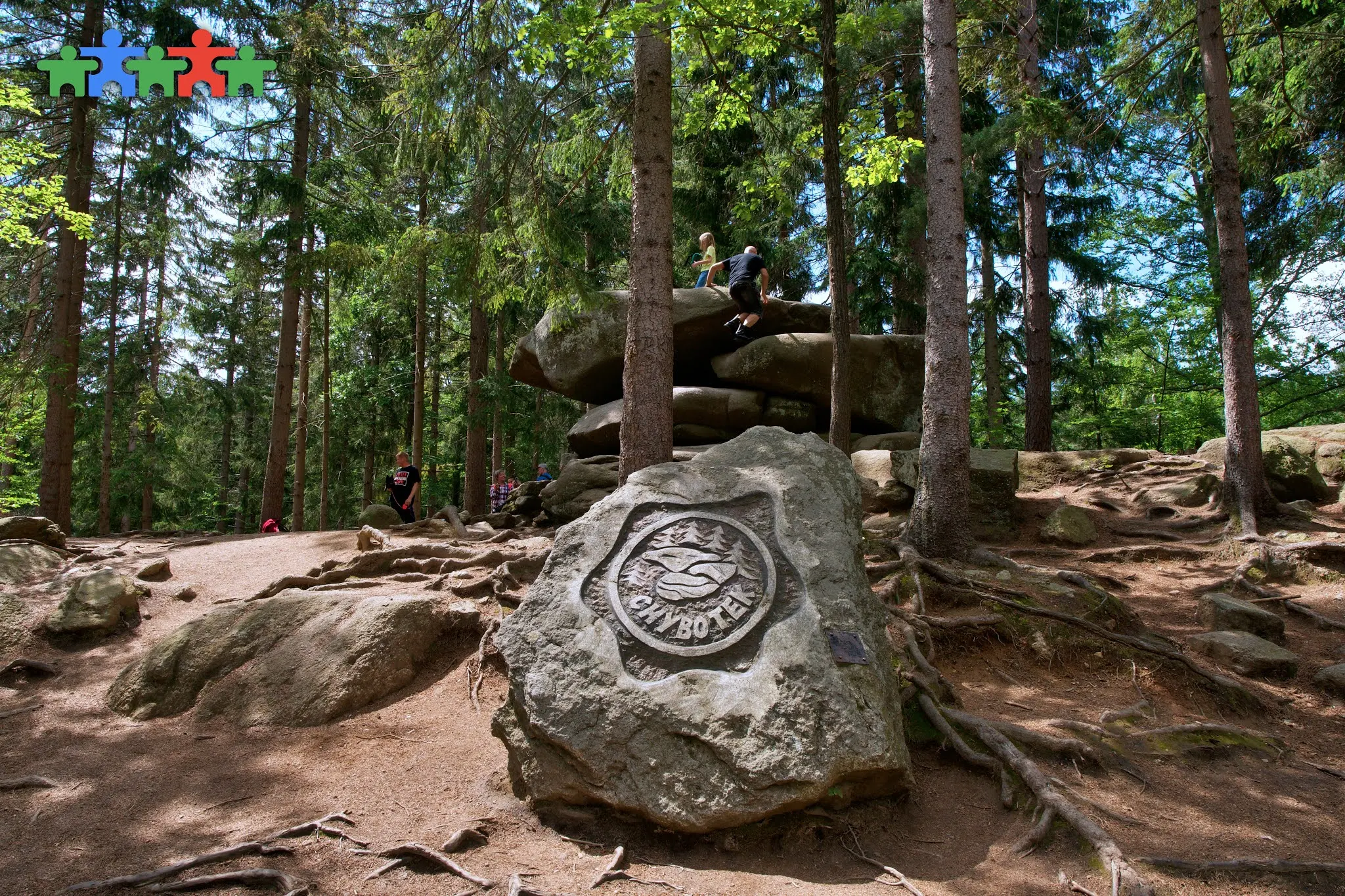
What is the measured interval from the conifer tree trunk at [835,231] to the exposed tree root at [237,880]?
20.9 ft

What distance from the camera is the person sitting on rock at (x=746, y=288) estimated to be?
11211mm

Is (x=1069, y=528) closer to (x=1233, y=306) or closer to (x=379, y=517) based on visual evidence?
(x=1233, y=306)

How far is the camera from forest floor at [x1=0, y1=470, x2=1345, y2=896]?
10.5 ft

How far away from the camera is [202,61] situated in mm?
13734

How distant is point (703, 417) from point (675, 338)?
1565 mm

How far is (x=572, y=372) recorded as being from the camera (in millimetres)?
12891

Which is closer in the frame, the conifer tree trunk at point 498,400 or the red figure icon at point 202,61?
the red figure icon at point 202,61

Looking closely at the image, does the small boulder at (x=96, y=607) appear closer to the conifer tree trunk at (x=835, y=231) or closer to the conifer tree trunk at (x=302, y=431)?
the conifer tree trunk at (x=302, y=431)

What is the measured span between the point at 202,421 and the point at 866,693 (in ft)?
84.6

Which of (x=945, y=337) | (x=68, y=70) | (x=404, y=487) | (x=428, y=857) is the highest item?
(x=68, y=70)

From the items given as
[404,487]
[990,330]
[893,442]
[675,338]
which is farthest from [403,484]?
[990,330]

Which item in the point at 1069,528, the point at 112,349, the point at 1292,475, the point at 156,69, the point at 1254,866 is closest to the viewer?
the point at 1254,866

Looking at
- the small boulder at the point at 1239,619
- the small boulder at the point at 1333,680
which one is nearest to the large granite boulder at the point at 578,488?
the small boulder at the point at 1239,619

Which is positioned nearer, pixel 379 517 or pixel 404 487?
pixel 379 517
